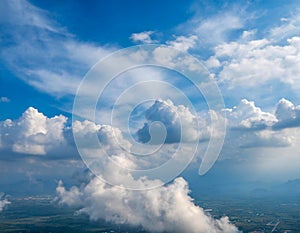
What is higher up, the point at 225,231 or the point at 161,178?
the point at 161,178

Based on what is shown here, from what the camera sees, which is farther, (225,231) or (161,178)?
(225,231)

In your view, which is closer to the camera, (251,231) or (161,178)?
(161,178)

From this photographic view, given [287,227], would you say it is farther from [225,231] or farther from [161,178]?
[161,178]

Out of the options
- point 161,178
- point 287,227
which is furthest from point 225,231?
point 161,178

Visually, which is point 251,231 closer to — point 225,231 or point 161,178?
point 225,231

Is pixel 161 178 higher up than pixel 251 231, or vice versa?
pixel 161 178

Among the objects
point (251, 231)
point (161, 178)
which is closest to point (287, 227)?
point (251, 231)

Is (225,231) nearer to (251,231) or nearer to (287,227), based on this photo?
(251,231)

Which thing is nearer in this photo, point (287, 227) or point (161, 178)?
point (161, 178)
